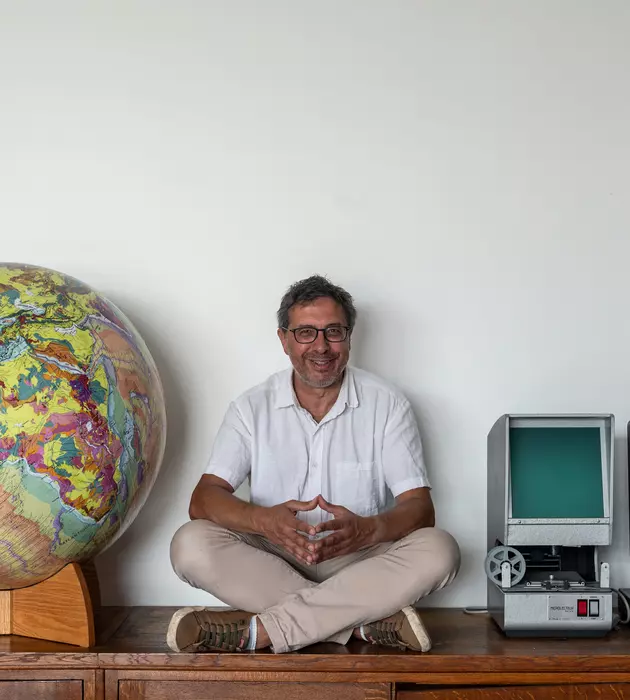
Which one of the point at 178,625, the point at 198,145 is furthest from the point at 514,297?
the point at 178,625

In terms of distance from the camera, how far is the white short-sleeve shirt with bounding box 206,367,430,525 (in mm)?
2883

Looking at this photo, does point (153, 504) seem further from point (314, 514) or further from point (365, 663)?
point (365, 663)

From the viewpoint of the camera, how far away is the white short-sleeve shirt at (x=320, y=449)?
9.46ft

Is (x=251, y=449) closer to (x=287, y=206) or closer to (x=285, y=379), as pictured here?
(x=285, y=379)

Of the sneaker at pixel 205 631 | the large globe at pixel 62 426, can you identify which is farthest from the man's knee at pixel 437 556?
the large globe at pixel 62 426

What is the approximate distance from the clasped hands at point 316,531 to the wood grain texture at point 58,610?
20.8 inches

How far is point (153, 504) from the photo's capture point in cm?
315

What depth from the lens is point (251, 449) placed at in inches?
115

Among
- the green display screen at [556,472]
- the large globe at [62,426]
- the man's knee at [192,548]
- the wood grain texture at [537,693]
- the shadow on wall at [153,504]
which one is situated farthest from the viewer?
the shadow on wall at [153,504]

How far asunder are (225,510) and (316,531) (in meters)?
0.32

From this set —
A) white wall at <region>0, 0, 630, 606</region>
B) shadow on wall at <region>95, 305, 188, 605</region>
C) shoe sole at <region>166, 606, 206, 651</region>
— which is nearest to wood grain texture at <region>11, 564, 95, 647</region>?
shoe sole at <region>166, 606, 206, 651</region>

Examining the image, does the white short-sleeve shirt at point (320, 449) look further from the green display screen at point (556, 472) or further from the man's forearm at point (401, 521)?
the green display screen at point (556, 472)

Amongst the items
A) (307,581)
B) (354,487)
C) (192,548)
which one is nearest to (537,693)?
(307,581)

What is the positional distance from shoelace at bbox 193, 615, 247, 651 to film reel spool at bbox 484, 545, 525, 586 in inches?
29.6
